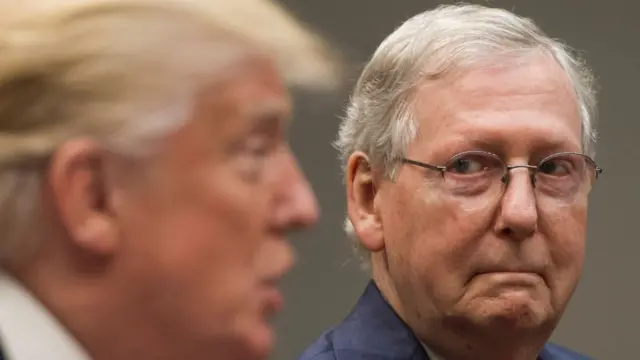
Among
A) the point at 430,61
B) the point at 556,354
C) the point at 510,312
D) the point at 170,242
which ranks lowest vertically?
the point at 556,354

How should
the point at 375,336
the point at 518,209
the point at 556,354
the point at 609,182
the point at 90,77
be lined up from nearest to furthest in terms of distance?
1. the point at 90,77
2. the point at 518,209
3. the point at 375,336
4. the point at 556,354
5. the point at 609,182

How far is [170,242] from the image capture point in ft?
2.21

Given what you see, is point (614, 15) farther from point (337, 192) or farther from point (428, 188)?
point (428, 188)

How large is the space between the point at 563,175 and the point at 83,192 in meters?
0.77

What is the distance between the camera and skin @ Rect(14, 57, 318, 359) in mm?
670

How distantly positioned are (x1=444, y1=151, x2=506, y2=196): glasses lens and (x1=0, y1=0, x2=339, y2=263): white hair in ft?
1.91

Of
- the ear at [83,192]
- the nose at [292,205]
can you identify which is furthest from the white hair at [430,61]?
the ear at [83,192]

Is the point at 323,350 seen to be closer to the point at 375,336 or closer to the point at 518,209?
the point at 375,336

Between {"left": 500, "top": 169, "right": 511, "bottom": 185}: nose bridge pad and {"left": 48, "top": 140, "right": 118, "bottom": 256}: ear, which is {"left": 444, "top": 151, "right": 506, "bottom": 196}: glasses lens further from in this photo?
{"left": 48, "top": 140, "right": 118, "bottom": 256}: ear

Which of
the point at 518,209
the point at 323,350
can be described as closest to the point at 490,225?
the point at 518,209

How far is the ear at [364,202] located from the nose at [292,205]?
1.88 feet

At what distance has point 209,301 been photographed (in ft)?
2.25

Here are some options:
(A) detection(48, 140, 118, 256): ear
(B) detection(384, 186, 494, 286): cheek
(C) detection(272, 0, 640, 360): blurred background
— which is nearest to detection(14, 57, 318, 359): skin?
(A) detection(48, 140, 118, 256): ear

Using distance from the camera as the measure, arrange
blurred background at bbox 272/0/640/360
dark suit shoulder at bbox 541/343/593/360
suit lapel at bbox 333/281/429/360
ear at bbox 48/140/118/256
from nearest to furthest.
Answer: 1. ear at bbox 48/140/118/256
2. suit lapel at bbox 333/281/429/360
3. dark suit shoulder at bbox 541/343/593/360
4. blurred background at bbox 272/0/640/360
